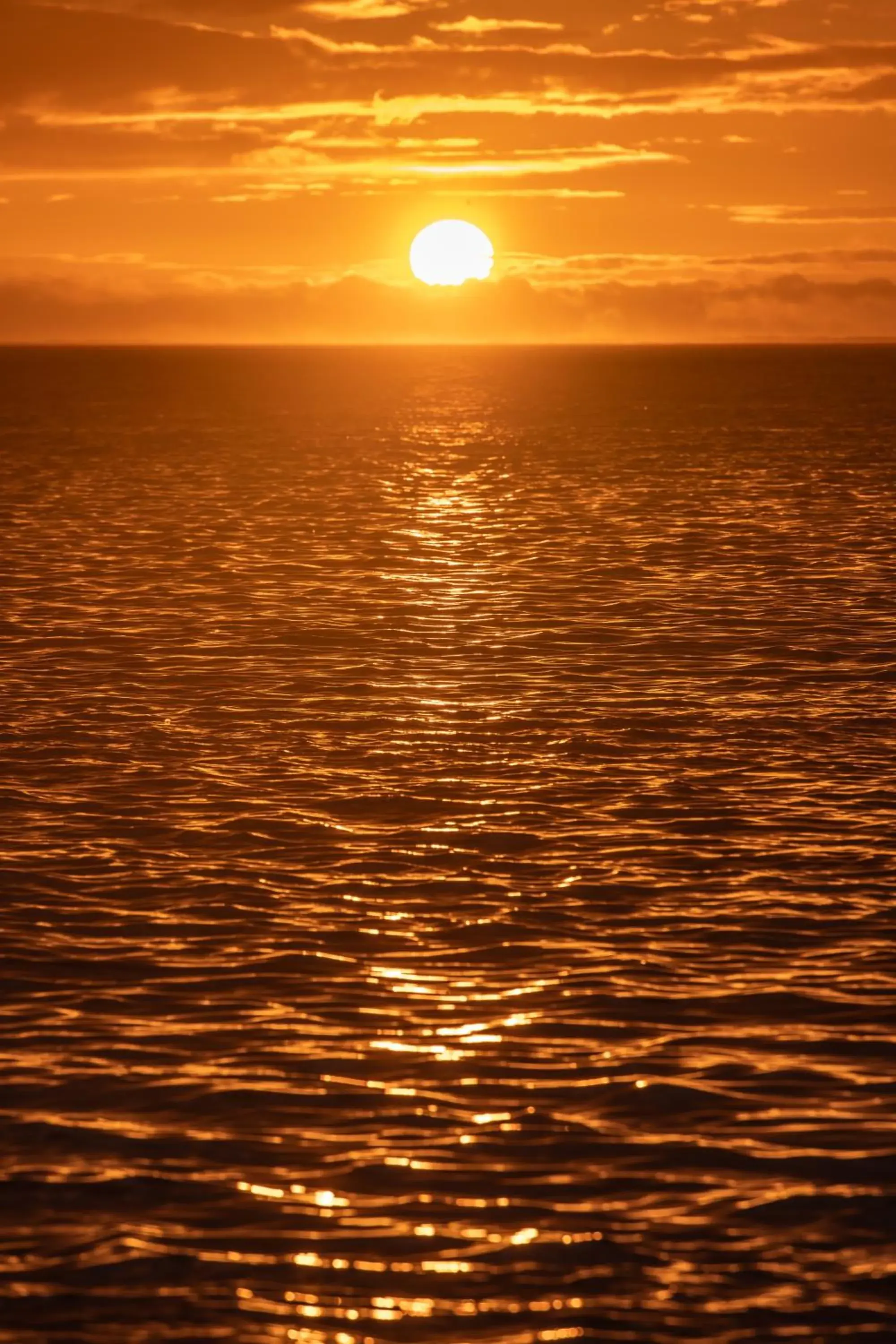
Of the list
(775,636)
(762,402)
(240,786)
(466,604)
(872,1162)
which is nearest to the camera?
(872,1162)

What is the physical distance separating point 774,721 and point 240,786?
838cm

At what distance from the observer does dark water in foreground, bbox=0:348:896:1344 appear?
1213 centimetres

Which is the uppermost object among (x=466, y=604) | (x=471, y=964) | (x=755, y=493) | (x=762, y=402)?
(x=762, y=402)

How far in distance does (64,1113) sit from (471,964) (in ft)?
14.8

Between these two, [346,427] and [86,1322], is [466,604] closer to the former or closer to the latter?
[86,1322]

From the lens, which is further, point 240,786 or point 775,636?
point 775,636

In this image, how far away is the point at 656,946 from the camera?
1802cm

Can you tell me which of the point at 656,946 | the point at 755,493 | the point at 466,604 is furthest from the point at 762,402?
the point at 656,946

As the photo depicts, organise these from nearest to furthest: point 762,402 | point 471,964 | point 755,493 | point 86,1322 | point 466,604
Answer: point 86,1322 → point 471,964 → point 466,604 → point 755,493 → point 762,402

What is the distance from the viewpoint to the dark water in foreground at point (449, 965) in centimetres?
1213

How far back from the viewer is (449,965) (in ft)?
57.5

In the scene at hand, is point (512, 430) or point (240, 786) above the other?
point (512, 430)

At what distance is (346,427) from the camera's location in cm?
13262

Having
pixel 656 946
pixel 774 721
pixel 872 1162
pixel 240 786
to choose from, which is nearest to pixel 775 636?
pixel 774 721
